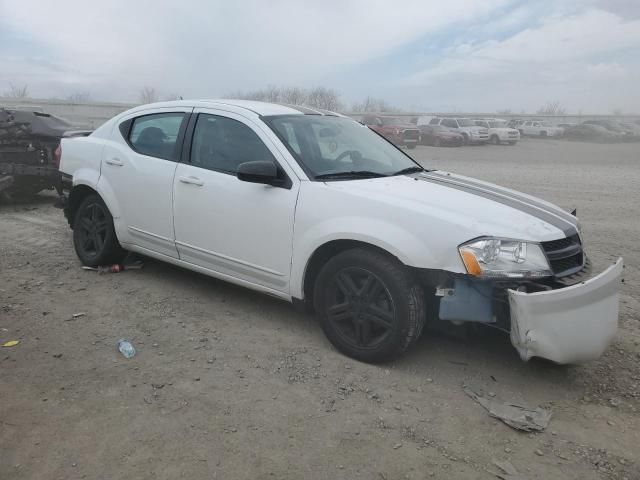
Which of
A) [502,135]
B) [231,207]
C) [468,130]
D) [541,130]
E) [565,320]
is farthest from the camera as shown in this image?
[541,130]

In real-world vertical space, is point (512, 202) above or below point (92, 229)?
above

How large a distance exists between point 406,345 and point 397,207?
866 mm

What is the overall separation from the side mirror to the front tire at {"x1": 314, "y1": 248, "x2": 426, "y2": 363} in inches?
28.7

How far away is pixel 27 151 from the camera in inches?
348

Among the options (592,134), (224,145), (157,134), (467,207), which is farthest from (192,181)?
(592,134)

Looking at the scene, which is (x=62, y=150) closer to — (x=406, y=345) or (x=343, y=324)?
(x=343, y=324)

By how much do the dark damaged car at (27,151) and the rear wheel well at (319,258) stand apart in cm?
624

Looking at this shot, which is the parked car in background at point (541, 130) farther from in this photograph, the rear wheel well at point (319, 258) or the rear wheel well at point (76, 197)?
the rear wheel well at point (319, 258)

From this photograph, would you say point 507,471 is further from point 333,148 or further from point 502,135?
point 502,135

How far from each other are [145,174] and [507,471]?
3592 millimetres

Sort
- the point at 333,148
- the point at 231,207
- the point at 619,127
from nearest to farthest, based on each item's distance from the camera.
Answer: the point at 231,207, the point at 333,148, the point at 619,127

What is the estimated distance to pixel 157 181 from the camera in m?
4.58

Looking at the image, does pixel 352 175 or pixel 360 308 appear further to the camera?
pixel 352 175

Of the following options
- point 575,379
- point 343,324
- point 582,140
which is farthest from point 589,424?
point 582,140
